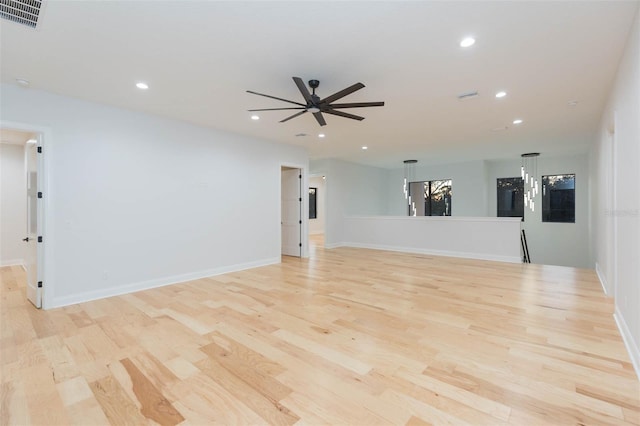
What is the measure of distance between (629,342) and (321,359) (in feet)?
8.75

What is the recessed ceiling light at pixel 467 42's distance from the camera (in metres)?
2.67

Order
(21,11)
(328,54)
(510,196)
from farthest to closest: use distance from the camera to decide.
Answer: (510,196)
(328,54)
(21,11)

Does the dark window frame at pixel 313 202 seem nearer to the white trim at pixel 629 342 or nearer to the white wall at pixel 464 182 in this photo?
the white wall at pixel 464 182

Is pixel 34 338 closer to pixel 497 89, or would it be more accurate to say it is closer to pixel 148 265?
pixel 148 265

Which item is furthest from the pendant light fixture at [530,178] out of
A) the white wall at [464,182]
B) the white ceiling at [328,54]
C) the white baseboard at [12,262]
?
the white baseboard at [12,262]

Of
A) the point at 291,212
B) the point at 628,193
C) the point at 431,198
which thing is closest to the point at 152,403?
the point at 628,193

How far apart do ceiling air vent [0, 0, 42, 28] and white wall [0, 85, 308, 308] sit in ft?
5.78

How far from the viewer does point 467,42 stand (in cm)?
271

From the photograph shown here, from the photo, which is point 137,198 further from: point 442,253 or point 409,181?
point 409,181

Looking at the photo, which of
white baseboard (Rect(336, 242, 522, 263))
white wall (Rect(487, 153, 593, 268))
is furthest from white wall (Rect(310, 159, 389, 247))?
white wall (Rect(487, 153, 593, 268))

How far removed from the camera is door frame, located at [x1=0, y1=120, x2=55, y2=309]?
A: 148 inches

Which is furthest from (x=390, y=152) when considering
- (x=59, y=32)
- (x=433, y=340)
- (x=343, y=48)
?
(x=59, y=32)

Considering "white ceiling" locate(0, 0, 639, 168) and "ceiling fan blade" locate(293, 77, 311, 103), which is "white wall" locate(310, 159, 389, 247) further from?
"ceiling fan blade" locate(293, 77, 311, 103)

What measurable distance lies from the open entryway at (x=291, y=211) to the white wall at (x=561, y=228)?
7.23 m
